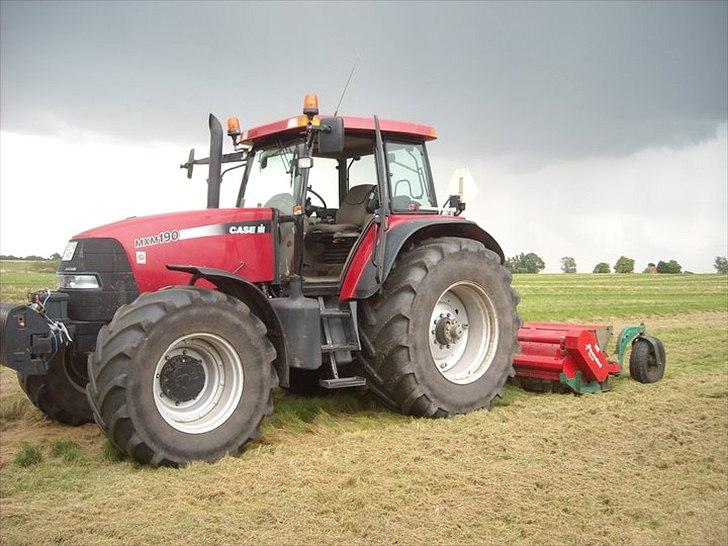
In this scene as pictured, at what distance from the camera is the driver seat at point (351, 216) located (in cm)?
729

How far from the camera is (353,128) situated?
7.04 meters

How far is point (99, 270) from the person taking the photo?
602 cm

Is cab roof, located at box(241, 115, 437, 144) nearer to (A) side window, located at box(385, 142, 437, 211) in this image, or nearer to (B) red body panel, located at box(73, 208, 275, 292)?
(A) side window, located at box(385, 142, 437, 211)

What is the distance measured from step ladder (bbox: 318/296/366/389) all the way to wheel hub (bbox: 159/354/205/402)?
1.25 metres

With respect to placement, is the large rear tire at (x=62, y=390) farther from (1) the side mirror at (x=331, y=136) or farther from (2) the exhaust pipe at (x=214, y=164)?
(1) the side mirror at (x=331, y=136)

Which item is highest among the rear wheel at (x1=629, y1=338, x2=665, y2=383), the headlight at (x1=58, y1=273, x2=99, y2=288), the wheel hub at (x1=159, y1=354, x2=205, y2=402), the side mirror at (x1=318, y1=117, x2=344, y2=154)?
the side mirror at (x1=318, y1=117, x2=344, y2=154)

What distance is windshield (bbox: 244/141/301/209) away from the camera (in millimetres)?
6930

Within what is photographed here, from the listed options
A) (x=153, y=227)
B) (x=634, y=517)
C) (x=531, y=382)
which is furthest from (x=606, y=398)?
(x=153, y=227)

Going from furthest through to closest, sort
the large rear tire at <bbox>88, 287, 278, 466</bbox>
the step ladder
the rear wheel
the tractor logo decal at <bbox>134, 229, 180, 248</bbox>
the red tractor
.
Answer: the rear wheel, the step ladder, the tractor logo decal at <bbox>134, 229, 180, 248</bbox>, the red tractor, the large rear tire at <bbox>88, 287, 278, 466</bbox>

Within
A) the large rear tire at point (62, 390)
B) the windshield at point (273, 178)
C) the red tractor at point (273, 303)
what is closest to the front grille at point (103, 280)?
the red tractor at point (273, 303)

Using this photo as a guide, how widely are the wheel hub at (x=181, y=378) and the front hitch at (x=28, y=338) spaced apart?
872 millimetres

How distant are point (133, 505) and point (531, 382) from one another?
5.05 metres

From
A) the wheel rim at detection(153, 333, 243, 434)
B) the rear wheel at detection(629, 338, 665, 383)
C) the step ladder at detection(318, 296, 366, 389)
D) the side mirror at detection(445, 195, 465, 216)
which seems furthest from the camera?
the rear wheel at detection(629, 338, 665, 383)

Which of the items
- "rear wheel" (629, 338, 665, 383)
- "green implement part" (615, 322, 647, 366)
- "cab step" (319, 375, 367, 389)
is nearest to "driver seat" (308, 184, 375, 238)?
"cab step" (319, 375, 367, 389)
